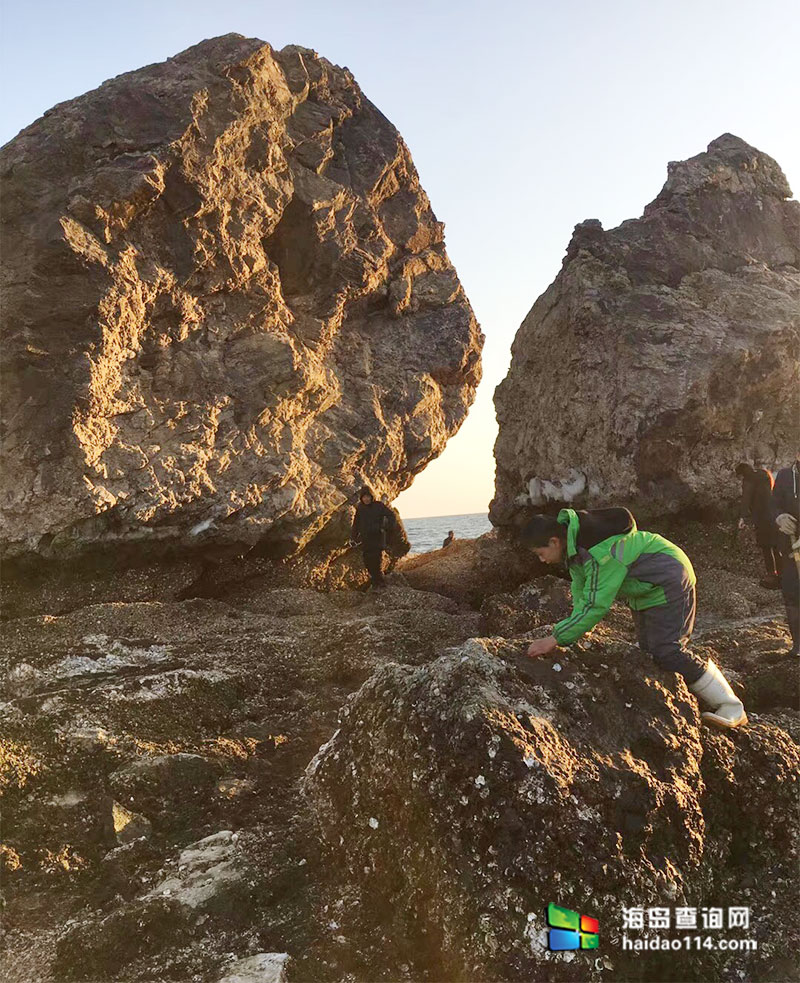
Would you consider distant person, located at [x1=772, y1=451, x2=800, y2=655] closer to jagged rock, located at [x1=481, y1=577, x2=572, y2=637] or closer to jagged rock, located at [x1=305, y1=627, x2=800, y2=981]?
jagged rock, located at [x1=481, y1=577, x2=572, y2=637]

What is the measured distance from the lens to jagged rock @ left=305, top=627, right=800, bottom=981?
4.22m

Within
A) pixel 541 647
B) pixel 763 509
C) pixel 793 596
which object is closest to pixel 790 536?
pixel 793 596

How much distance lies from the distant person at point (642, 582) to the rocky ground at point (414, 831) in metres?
0.27

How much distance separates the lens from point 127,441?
1165 cm

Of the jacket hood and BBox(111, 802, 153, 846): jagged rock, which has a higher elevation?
the jacket hood

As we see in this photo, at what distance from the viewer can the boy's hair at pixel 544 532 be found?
5785 mm

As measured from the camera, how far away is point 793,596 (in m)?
8.67

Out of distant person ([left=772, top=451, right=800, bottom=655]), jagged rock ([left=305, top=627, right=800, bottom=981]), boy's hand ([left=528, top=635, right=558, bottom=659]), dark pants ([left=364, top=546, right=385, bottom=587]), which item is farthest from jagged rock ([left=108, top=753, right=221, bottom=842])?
dark pants ([left=364, top=546, right=385, bottom=587])

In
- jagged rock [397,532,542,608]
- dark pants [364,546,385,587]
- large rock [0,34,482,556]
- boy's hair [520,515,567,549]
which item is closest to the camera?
boy's hair [520,515,567,549]

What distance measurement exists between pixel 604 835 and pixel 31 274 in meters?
11.3

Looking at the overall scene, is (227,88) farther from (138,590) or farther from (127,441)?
(138,590)

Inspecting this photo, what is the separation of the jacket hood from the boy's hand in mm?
763

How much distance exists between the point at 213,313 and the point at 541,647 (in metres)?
10.4

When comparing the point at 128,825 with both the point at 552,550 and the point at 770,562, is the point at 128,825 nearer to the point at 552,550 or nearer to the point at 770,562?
the point at 552,550
